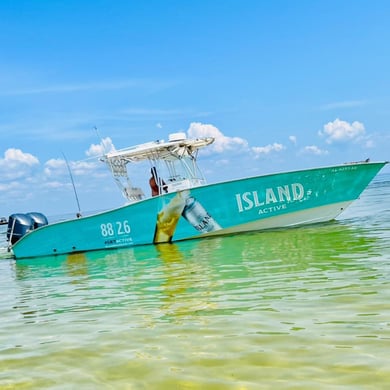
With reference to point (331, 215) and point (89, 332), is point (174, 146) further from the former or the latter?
point (89, 332)

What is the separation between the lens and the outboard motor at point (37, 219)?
16344mm

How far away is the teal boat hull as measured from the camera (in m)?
13.4

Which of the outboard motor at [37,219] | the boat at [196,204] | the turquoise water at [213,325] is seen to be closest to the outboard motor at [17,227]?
the outboard motor at [37,219]

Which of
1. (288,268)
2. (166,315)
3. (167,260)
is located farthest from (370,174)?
(166,315)

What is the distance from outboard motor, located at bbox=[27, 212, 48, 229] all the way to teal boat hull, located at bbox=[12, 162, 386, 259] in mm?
2525

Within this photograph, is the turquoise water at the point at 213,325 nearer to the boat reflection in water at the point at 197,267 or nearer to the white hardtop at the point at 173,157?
the boat reflection in water at the point at 197,267

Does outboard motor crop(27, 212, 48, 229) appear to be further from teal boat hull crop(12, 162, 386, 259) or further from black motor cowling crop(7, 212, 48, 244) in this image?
teal boat hull crop(12, 162, 386, 259)

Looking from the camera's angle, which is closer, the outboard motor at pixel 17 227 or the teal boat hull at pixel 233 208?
the teal boat hull at pixel 233 208

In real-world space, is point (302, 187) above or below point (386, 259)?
above

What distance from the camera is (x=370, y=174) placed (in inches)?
551

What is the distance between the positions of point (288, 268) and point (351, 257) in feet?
3.44

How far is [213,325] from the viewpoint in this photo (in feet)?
13.8

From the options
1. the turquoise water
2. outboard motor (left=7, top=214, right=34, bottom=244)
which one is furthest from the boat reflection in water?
outboard motor (left=7, top=214, right=34, bottom=244)

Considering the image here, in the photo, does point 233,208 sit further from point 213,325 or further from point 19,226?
point 213,325
